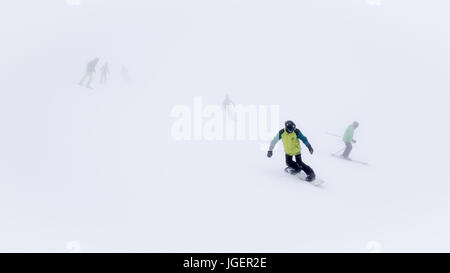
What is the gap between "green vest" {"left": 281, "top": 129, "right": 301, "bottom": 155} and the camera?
7844 millimetres

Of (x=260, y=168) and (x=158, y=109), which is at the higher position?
(x=158, y=109)

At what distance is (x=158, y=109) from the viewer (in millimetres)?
16500

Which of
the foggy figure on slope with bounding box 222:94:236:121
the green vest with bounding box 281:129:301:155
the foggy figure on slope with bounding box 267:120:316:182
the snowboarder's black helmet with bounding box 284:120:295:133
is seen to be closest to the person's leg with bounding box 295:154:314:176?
the foggy figure on slope with bounding box 267:120:316:182

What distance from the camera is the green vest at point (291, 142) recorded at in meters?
7.84

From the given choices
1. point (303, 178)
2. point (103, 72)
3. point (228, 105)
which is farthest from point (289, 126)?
point (103, 72)

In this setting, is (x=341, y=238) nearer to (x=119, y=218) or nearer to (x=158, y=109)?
(x=119, y=218)

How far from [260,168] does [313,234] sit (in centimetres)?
387

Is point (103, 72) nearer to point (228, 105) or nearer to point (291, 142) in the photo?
point (228, 105)

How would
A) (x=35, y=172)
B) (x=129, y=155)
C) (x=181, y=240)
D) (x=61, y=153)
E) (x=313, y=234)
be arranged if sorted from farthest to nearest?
1. (x=129, y=155)
2. (x=61, y=153)
3. (x=35, y=172)
4. (x=313, y=234)
5. (x=181, y=240)

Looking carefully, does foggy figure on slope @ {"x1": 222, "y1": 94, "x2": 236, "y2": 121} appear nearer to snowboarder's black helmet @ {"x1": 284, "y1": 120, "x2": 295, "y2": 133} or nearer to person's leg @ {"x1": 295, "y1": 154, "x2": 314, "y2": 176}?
person's leg @ {"x1": 295, "y1": 154, "x2": 314, "y2": 176}

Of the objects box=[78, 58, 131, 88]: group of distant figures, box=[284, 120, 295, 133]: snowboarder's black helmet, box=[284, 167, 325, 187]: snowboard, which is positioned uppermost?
box=[78, 58, 131, 88]: group of distant figures

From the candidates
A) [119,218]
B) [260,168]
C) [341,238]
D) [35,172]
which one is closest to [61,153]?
[35,172]

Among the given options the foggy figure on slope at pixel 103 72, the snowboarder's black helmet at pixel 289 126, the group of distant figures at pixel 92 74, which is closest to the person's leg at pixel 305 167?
the snowboarder's black helmet at pixel 289 126

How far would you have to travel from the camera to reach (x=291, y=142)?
7.90 m
